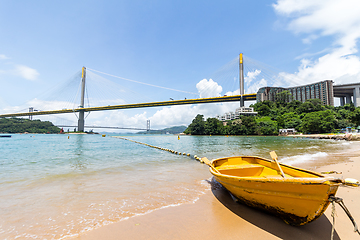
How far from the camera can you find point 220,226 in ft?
9.26

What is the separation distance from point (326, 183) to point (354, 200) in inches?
91.3

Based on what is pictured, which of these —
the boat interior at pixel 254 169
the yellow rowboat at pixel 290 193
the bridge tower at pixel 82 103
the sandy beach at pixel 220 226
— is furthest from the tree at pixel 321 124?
the bridge tower at pixel 82 103

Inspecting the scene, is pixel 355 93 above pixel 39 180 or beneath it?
above

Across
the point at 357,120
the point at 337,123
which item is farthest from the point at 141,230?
the point at 337,123

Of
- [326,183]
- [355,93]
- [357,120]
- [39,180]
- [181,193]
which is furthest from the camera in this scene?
[355,93]

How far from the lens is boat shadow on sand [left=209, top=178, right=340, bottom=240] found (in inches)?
97.0

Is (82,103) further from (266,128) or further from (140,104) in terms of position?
(266,128)

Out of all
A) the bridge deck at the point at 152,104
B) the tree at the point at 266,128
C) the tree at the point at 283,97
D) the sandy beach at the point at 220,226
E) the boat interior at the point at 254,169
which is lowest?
the sandy beach at the point at 220,226

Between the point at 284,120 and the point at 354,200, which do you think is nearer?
the point at 354,200

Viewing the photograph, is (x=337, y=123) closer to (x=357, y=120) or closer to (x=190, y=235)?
(x=357, y=120)

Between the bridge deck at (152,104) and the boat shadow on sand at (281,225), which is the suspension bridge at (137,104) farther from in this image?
the boat shadow on sand at (281,225)

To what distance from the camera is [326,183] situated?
81.1 inches

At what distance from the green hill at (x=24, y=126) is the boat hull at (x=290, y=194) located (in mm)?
100995

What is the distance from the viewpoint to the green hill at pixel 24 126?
74250mm
